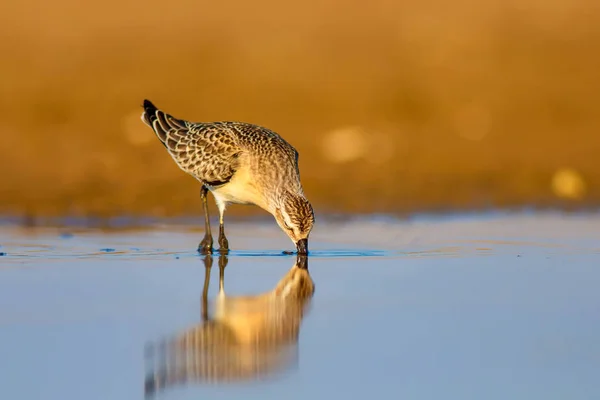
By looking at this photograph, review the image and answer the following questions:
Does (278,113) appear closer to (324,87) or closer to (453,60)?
(324,87)

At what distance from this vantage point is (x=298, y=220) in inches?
430

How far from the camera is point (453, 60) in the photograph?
22.0 m

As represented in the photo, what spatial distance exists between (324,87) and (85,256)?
9907mm

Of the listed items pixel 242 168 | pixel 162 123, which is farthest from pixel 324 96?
pixel 242 168

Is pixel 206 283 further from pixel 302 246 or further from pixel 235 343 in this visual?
pixel 235 343

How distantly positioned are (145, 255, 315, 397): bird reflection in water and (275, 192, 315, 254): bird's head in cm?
127

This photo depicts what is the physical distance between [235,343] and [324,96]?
1250cm

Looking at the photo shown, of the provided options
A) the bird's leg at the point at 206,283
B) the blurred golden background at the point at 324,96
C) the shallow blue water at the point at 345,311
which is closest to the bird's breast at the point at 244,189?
the shallow blue water at the point at 345,311

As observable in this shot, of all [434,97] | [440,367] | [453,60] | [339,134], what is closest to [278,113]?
[339,134]

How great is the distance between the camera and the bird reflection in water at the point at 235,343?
6.98 m

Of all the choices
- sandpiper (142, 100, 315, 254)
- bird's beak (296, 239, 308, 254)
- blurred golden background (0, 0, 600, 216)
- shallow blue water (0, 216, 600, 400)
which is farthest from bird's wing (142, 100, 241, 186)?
blurred golden background (0, 0, 600, 216)

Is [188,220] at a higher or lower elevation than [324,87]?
lower

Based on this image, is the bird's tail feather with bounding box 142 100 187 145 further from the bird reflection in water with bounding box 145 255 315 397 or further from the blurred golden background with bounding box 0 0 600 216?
the bird reflection in water with bounding box 145 255 315 397

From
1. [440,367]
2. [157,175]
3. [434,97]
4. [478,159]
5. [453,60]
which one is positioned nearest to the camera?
[440,367]
